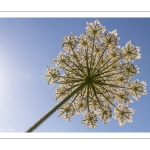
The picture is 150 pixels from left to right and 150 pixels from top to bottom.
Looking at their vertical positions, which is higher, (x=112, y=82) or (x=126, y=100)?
(x=112, y=82)

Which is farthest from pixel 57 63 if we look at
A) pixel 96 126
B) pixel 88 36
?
pixel 96 126
